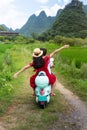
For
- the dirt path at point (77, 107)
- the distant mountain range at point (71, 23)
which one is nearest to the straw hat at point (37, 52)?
the dirt path at point (77, 107)

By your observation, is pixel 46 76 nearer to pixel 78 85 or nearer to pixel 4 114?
pixel 4 114

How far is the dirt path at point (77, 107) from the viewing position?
261 inches

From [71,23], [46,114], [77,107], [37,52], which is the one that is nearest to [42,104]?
[46,114]

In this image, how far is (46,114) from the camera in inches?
278

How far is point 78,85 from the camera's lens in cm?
1056

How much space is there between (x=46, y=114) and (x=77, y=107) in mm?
974

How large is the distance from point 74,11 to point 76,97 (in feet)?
234

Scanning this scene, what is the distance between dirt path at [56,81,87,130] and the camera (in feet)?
21.8

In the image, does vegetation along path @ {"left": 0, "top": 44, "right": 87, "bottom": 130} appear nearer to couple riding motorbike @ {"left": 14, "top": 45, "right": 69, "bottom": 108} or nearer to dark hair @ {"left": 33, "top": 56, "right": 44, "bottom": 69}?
couple riding motorbike @ {"left": 14, "top": 45, "right": 69, "bottom": 108}

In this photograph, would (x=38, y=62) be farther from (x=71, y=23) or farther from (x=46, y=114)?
(x=71, y=23)

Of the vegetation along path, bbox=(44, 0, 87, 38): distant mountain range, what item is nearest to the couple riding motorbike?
the vegetation along path

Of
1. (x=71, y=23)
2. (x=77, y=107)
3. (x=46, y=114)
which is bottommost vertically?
(x=71, y=23)

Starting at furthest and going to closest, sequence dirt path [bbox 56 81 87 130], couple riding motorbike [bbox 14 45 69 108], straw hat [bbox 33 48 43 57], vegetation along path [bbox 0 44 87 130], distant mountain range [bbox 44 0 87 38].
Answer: distant mountain range [bbox 44 0 87 38]
straw hat [bbox 33 48 43 57]
couple riding motorbike [bbox 14 45 69 108]
dirt path [bbox 56 81 87 130]
vegetation along path [bbox 0 44 87 130]

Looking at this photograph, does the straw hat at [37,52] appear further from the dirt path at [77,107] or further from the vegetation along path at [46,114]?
the dirt path at [77,107]
